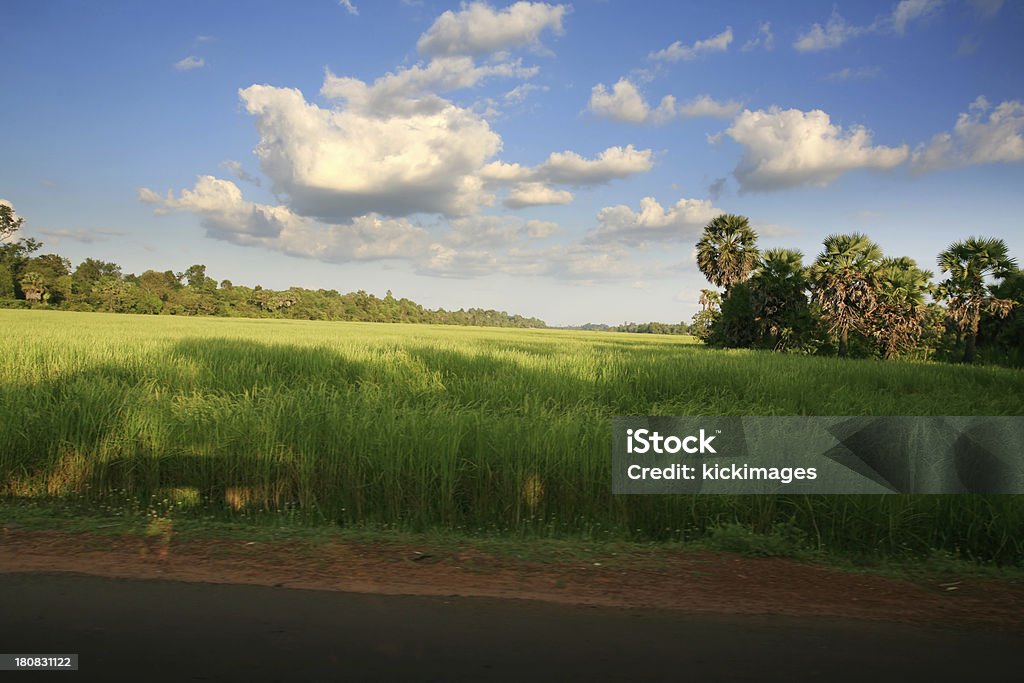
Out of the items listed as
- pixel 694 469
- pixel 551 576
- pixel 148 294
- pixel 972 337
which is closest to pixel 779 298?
pixel 972 337

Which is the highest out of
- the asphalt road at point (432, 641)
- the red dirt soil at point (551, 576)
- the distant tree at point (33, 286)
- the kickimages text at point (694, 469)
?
the distant tree at point (33, 286)

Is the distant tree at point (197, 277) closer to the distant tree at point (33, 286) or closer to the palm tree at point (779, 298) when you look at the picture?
the distant tree at point (33, 286)

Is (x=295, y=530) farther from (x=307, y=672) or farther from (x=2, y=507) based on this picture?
(x=2, y=507)

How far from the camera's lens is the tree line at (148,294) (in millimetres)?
75938

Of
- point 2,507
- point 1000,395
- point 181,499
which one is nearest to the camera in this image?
point 2,507

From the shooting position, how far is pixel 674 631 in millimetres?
3258

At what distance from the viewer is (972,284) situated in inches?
1268

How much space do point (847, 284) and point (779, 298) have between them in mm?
4249

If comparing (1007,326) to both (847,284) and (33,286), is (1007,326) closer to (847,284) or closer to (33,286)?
(847,284)

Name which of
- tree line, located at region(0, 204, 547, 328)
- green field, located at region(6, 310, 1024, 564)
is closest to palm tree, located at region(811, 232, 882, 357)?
green field, located at region(6, 310, 1024, 564)

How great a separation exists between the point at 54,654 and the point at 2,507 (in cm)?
399

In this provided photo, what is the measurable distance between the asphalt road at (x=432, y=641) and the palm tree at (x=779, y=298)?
36.6 metres

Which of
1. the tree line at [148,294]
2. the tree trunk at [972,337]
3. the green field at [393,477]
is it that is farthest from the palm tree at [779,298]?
the tree line at [148,294]

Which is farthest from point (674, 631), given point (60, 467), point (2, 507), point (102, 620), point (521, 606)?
point (60, 467)
